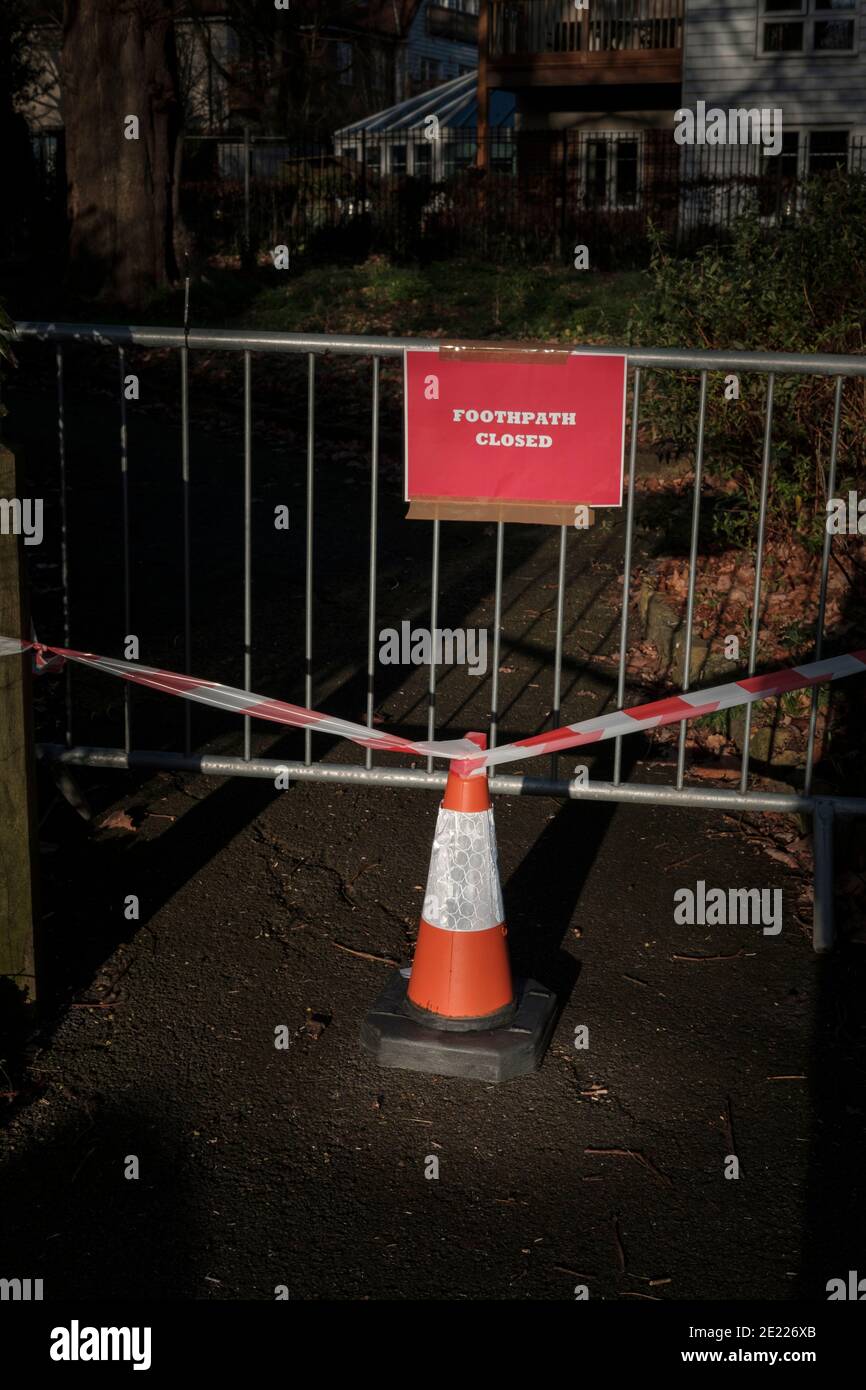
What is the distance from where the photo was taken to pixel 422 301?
20.0 m

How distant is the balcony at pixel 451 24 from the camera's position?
58.3 metres

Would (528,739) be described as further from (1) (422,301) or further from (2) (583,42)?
(2) (583,42)

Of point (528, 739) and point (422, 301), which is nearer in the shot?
point (528, 739)

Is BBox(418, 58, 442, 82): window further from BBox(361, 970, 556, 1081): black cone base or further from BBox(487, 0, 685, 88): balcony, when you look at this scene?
BBox(361, 970, 556, 1081): black cone base

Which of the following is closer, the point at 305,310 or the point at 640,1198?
the point at 640,1198

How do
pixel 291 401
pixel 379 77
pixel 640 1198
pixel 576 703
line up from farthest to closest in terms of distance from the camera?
pixel 379 77 < pixel 291 401 < pixel 576 703 < pixel 640 1198

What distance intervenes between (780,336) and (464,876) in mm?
4535

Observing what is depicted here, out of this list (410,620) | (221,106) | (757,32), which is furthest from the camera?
(221,106)

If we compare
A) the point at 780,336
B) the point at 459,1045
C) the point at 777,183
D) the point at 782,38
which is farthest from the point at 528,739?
the point at 782,38

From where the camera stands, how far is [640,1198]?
11.9 ft

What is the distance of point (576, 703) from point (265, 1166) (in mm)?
3686
